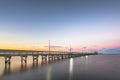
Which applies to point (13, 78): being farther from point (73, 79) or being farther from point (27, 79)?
point (73, 79)

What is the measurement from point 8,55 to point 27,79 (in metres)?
19.8

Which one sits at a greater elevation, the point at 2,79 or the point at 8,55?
the point at 8,55

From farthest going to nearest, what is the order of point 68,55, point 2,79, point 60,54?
point 68,55, point 60,54, point 2,79

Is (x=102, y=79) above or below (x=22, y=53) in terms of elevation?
below

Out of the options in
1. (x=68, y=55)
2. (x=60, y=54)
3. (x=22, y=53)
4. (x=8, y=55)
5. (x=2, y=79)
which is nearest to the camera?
(x=2, y=79)

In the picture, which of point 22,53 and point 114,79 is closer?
point 114,79

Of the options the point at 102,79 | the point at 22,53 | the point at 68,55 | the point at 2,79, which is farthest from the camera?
the point at 68,55

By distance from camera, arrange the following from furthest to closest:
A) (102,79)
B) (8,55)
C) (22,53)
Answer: (22,53) → (8,55) → (102,79)

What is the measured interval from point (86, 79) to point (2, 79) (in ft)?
45.7

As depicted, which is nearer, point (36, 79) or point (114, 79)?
point (36, 79)

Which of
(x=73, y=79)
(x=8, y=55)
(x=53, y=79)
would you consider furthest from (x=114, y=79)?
(x=8, y=55)

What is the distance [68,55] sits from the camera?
10069cm

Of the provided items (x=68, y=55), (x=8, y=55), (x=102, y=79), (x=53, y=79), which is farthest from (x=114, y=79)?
(x=68, y=55)

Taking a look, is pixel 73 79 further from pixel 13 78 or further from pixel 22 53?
pixel 22 53
